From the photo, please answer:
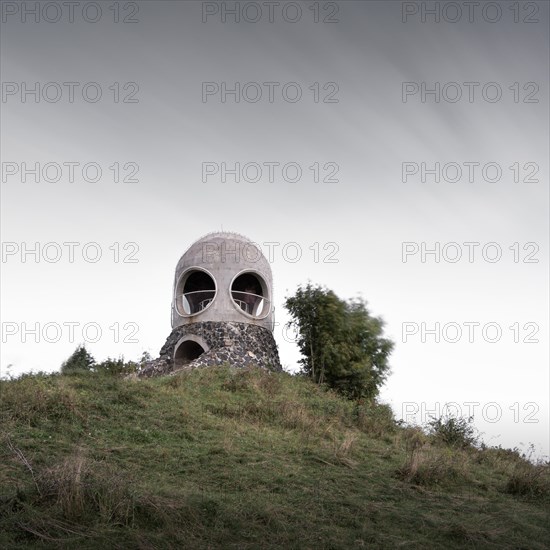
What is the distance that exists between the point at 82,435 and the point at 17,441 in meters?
1.32

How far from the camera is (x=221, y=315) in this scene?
73.8 feet

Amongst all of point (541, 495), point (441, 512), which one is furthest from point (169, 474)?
point (541, 495)

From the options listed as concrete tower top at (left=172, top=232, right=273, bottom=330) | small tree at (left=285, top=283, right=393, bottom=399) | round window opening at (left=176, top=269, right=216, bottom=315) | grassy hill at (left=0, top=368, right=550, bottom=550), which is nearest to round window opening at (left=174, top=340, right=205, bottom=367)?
concrete tower top at (left=172, top=232, right=273, bottom=330)

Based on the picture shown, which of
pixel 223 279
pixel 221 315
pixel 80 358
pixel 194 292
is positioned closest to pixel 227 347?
pixel 221 315

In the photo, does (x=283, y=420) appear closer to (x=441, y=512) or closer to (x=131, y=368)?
(x=441, y=512)

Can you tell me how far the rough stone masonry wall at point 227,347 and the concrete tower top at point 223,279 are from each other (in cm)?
37

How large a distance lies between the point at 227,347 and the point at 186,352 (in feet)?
10.7

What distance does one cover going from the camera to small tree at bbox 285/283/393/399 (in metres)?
20.9

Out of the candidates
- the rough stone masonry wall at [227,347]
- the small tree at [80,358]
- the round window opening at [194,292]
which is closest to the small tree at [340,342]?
the rough stone masonry wall at [227,347]

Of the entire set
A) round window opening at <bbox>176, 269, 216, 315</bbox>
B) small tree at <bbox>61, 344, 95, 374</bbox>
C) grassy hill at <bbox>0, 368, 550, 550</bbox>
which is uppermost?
round window opening at <bbox>176, 269, 216, 315</bbox>

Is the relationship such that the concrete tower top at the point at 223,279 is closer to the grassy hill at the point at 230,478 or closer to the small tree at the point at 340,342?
the small tree at the point at 340,342

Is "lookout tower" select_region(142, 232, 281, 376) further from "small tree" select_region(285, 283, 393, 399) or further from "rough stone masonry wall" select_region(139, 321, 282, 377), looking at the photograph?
"small tree" select_region(285, 283, 393, 399)

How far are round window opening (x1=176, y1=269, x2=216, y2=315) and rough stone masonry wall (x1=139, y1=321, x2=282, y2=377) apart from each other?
1108 mm

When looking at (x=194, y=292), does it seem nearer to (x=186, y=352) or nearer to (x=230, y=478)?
(x=186, y=352)
